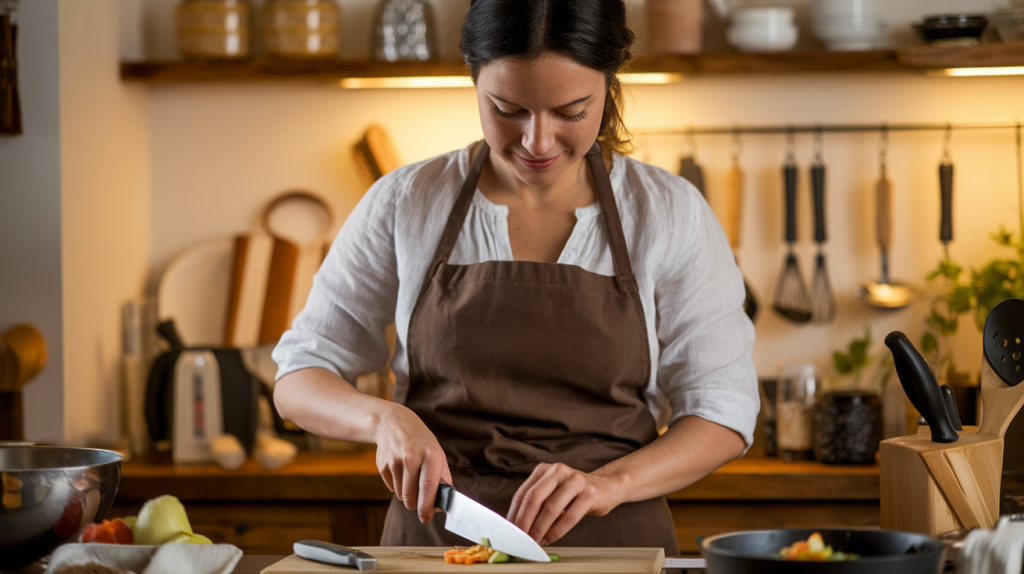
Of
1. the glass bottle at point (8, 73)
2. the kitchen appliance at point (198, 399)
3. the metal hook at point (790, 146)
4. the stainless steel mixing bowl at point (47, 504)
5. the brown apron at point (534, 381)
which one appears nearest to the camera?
the stainless steel mixing bowl at point (47, 504)

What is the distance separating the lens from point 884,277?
2.40 m

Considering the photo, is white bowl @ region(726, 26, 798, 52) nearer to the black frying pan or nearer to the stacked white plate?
the stacked white plate

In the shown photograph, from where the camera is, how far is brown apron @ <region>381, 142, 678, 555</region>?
3.98 ft

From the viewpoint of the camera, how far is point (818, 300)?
241 cm

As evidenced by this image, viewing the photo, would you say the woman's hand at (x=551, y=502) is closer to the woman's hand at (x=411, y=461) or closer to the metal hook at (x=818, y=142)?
the woman's hand at (x=411, y=461)

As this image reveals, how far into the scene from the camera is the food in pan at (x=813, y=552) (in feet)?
2.32

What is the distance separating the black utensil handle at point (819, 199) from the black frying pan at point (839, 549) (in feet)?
5.59

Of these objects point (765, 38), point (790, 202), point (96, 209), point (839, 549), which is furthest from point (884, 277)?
point (96, 209)

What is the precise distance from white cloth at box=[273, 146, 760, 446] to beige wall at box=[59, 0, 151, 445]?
1.06 metres

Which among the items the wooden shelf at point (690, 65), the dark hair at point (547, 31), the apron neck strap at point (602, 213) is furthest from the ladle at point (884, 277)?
the dark hair at point (547, 31)

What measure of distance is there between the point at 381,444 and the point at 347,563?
0.18 metres

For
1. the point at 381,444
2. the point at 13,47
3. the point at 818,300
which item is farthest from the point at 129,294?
the point at 818,300

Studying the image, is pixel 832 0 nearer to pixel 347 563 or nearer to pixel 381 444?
pixel 381 444

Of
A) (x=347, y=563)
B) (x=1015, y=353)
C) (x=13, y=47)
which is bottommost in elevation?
(x=347, y=563)
